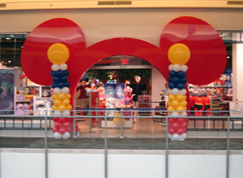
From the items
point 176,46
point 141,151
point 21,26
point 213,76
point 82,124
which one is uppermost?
point 21,26

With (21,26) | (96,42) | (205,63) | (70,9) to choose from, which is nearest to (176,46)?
(205,63)

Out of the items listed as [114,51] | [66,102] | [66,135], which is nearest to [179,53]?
[114,51]

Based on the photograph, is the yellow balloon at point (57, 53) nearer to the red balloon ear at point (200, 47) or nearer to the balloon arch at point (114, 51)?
the balloon arch at point (114, 51)

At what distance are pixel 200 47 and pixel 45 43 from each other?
4.64 m

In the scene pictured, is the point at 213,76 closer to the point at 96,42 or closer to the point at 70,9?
the point at 96,42

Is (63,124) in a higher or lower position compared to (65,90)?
lower

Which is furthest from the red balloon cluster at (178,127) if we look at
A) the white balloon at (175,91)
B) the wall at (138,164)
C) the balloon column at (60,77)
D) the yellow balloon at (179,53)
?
the balloon column at (60,77)

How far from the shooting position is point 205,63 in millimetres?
8203

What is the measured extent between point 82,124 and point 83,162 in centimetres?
107

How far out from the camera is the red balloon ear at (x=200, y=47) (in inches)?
322

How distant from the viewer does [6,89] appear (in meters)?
9.93

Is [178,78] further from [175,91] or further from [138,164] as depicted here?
[138,164]

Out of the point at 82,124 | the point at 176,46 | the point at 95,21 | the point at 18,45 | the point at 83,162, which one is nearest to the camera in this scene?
the point at 83,162

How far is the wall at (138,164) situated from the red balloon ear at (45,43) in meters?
3.47
